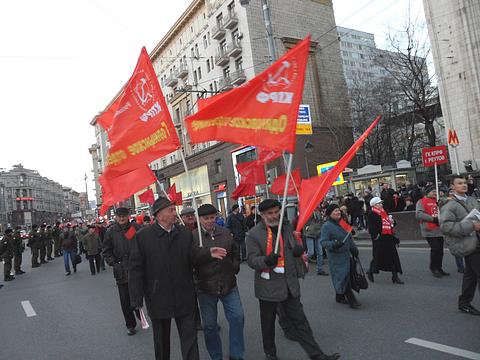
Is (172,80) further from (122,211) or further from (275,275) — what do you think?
(275,275)

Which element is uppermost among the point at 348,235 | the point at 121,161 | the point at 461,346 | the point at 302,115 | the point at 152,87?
the point at 302,115

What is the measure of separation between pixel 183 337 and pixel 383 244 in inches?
198

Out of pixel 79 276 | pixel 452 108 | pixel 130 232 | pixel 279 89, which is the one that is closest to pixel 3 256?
pixel 79 276

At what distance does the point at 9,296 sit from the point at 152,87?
8.91m

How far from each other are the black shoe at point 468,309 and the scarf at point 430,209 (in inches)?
103

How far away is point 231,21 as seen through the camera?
34.1 metres

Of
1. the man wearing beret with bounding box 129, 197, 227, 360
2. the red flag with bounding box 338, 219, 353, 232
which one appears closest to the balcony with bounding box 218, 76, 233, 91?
the red flag with bounding box 338, 219, 353, 232

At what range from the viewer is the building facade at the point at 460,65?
1923 cm

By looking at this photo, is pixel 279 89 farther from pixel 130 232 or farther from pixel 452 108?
pixel 452 108

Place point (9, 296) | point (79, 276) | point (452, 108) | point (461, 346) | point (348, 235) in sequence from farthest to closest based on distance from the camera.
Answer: point (452, 108) < point (79, 276) < point (9, 296) < point (348, 235) < point (461, 346)

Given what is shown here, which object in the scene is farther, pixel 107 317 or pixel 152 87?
pixel 107 317

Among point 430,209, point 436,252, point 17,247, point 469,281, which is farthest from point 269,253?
point 17,247

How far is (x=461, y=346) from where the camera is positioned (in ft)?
14.1

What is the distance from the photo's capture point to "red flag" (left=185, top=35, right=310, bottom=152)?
13.9ft
